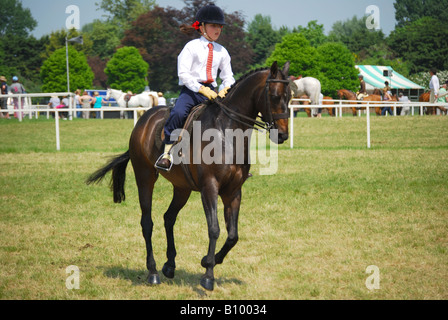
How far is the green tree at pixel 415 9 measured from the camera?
99.5 m

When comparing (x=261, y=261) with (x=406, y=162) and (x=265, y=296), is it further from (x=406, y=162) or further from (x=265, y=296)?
(x=406, y=162)

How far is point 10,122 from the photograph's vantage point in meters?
28.4

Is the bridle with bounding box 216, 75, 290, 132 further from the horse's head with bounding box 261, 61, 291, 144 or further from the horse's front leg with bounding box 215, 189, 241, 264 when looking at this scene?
the horse's front leg with bounding box 215, 189, 241, 264

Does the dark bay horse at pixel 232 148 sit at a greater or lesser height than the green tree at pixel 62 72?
lesser

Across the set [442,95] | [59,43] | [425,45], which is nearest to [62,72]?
[59,43]

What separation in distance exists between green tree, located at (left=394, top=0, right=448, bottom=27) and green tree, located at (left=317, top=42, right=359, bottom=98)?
4258 centimetres

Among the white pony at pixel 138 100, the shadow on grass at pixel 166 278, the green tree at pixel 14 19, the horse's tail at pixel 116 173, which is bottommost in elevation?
the shadow on grass at pixel 166 278

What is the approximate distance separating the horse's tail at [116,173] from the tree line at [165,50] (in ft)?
149

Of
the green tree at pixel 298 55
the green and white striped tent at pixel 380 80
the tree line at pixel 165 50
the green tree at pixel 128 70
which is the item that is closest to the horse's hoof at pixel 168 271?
the tree line at pixel 165 50

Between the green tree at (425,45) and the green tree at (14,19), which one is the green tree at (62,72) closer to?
the green tree at (14,19)

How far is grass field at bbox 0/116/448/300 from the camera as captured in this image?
20.0 feet

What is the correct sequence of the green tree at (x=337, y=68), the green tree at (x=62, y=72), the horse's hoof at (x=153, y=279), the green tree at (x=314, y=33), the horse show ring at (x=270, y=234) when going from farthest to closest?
the green tree at (x=314, y=33)
the green tree at (x=62, y=72)
the green tree at (x=337, y=68)
the horse's hoof at (x=153, y=279)
the horse show ring at (x=270, y=234)

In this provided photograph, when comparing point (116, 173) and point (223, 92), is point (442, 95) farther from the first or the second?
point (223, 92)

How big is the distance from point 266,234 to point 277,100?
3.24 m
